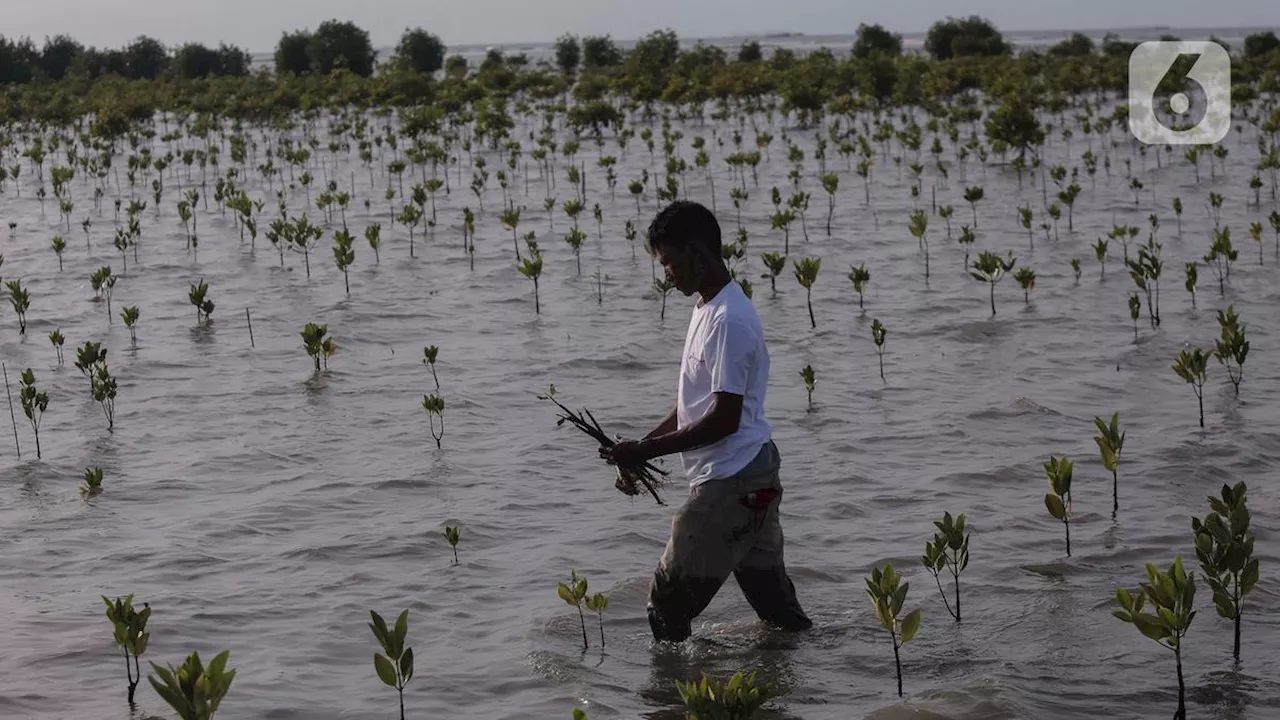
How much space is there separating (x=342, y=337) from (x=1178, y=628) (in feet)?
27.5

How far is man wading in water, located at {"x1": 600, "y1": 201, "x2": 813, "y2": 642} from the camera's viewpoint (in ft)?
15.9

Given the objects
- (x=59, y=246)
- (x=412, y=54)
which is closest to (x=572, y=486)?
(x=59, y=246)

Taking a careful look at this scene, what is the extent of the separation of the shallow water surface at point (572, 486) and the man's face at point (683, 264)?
4.78 ft

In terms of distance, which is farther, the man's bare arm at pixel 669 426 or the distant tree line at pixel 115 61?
the distant tree line at pixel 115 61

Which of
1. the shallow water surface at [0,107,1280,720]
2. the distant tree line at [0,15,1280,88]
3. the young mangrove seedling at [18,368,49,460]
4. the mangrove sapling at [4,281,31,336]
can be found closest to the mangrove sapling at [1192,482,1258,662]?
the shallow water surface at [0,107,1280,720]

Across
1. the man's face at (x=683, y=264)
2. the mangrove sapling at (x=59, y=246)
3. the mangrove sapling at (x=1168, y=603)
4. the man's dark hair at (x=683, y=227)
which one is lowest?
the mangrove sapling at (x=1168, y=603)

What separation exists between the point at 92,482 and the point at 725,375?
4245 mm

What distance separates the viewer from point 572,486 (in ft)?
26.3

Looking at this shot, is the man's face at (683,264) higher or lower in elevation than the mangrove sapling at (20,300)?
higher

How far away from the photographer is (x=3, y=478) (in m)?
7.99

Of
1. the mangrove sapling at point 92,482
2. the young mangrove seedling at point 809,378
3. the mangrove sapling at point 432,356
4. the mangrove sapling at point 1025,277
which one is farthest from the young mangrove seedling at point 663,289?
the mangrove sapling at point 92,482

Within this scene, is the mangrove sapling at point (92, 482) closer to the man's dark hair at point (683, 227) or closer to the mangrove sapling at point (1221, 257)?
the man's dark hair at point (683, 227)

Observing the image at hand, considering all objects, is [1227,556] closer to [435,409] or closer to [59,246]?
[435,409]

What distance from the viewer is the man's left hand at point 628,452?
492 cm
